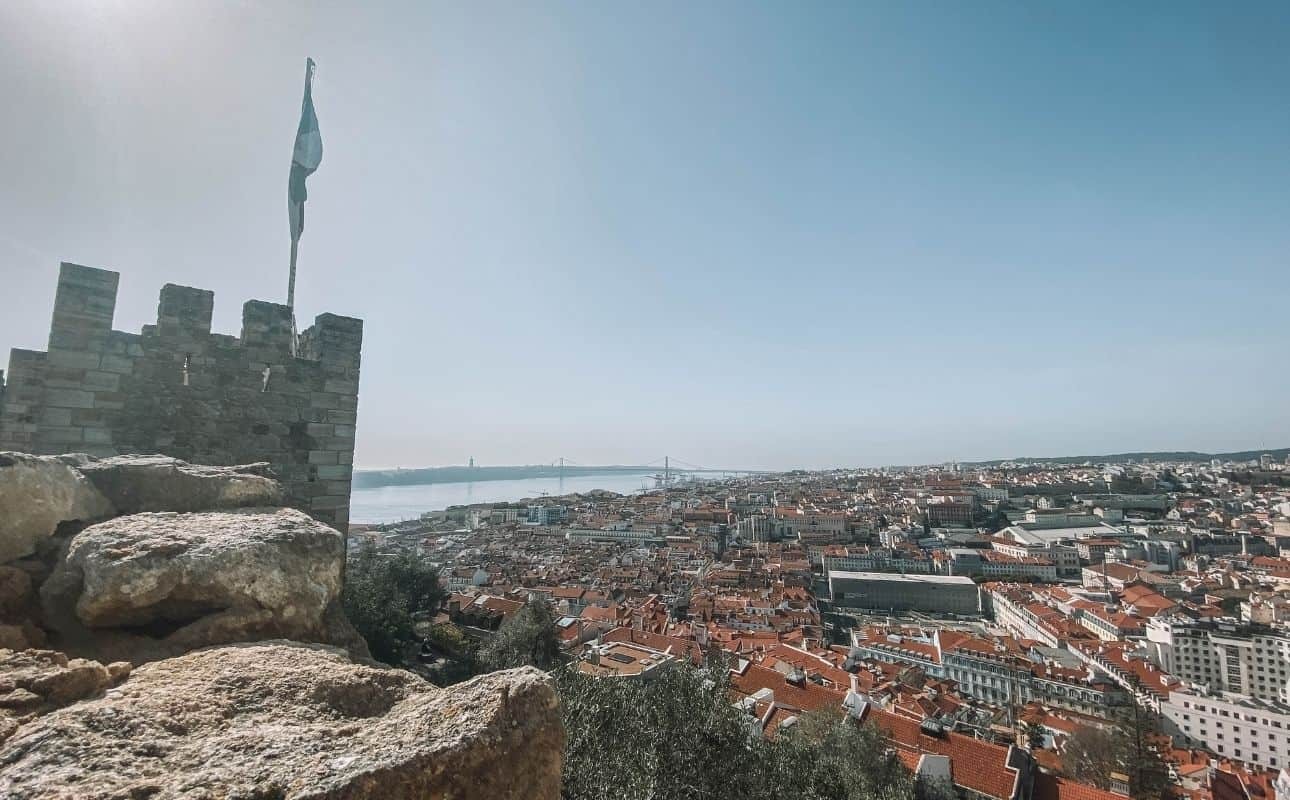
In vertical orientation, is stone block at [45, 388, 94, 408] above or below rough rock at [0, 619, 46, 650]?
above

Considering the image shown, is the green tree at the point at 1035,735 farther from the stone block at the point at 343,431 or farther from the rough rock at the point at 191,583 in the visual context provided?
the rough rock at the point at 191,583

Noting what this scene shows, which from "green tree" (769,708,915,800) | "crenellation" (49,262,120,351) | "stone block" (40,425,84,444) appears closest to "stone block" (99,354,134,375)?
"crenellation" (49,262,120,351)

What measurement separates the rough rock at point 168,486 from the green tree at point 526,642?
13456 millimetres

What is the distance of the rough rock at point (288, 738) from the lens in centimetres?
127

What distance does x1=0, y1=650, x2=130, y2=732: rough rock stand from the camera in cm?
154

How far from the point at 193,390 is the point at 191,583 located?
164 inches

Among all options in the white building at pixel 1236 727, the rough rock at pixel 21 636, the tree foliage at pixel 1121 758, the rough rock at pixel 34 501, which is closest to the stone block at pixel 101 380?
the rough rock at pixel 34 501

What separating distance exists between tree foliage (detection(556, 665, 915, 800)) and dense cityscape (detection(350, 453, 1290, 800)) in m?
2.38

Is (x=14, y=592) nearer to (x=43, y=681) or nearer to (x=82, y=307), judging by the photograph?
(x=43, y=681)

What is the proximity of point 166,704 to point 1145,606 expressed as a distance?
6042 cm

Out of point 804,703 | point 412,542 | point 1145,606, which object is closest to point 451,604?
point 804,703

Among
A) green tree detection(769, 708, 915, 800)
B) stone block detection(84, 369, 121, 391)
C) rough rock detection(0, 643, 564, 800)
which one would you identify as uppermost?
stone block detection(84, 369, 121, 391)

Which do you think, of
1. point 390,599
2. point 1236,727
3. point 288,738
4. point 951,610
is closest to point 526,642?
point 390,599

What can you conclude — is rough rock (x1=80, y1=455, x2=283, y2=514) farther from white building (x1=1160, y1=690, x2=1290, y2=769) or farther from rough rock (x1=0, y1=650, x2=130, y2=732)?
white building (x1=1160, y1=690, x2=1290, y2=769)
